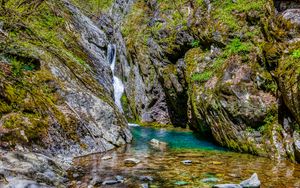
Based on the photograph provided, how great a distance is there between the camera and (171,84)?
1969 cm

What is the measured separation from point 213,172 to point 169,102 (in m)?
14.2

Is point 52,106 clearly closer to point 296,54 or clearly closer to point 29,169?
point 29,169

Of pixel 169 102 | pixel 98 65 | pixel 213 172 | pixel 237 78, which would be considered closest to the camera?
pixel 213 172

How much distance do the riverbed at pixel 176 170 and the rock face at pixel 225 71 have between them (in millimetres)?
1322

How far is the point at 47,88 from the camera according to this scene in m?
9.94

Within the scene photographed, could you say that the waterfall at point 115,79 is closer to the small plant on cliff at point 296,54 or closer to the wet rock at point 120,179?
the small plant on cliff at point 296,54

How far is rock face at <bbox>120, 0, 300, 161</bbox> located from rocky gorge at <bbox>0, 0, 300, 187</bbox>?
4 cm

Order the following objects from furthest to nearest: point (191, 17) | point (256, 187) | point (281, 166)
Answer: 1. point (191, 17)
2. point (281, 166)
3. point (256, 187)

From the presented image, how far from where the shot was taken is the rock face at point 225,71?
31.2 ft

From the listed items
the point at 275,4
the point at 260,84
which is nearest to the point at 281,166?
the point at 260,84

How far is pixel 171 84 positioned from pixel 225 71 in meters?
7.36


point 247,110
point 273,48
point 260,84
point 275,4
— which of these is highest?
point 275,4

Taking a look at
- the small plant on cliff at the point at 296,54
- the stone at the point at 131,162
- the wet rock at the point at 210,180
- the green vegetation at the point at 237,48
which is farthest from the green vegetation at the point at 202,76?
the wet rock at the point at 210,180

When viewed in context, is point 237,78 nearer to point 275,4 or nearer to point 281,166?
point 275,4
